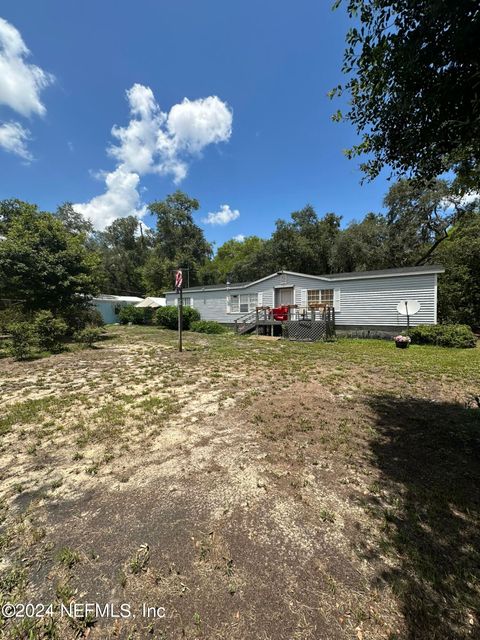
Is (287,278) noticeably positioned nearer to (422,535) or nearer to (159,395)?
(159,395)

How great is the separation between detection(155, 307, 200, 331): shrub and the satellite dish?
39.6 ft

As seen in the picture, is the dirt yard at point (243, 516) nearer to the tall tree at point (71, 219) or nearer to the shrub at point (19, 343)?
the shrub at point (19, 343)

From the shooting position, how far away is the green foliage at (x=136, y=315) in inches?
926

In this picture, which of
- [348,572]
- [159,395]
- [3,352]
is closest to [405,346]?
[159,395]

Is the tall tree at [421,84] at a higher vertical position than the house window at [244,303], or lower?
higher

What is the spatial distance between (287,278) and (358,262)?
1017 centimetres

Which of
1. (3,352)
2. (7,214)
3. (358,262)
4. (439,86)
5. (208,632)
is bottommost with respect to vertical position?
(208,632)

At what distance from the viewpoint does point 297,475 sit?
9.11 feet

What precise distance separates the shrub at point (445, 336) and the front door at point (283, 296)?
21.9 feet

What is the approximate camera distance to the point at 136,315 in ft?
77.2

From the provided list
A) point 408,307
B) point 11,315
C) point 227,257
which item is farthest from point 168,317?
point 227,257

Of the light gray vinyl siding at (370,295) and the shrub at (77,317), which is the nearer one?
the light gray vinyl siding at (370,295)

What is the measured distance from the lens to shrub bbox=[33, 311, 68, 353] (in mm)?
9891

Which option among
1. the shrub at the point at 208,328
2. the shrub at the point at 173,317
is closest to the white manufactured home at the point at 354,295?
the shrub at the point at 208,328
